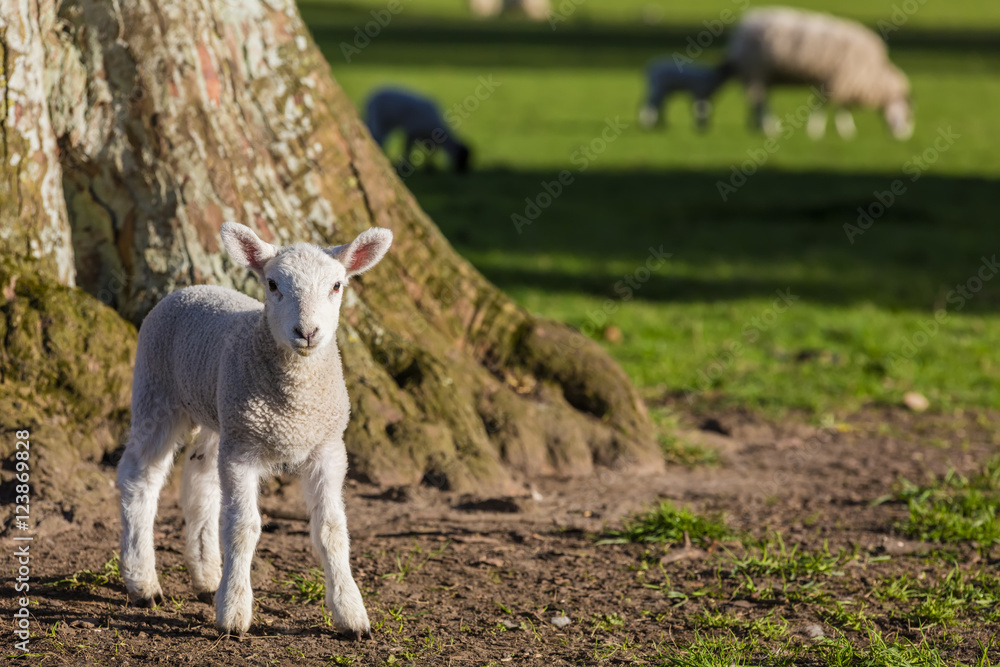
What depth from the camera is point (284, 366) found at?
12.0 feet

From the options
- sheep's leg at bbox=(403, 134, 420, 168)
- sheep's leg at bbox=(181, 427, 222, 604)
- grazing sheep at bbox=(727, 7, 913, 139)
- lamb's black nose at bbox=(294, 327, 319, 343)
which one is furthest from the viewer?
grazing sheep at bbox=(727, 7, 913, 139)

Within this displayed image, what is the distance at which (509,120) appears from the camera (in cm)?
2156

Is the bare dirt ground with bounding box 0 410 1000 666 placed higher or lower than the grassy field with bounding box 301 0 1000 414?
lower

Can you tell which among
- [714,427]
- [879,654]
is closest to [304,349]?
[879,654]

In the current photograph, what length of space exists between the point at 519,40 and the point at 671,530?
35.6 m

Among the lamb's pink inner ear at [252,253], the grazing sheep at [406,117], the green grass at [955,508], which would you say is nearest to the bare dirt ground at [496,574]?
the green grass at [955,508]

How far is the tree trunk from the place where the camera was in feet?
15.5

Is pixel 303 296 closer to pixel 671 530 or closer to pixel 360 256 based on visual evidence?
pixel 360 256

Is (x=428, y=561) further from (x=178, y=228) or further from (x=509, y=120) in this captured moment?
(x=509, y=120)

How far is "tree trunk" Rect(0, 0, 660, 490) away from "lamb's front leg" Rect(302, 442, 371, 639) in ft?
3.83

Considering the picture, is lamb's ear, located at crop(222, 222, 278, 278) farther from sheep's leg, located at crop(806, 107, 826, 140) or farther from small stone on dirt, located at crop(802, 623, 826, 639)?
sheep's leg, located at crop(806, 107, 826, 140)

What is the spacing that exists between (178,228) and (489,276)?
5.44m

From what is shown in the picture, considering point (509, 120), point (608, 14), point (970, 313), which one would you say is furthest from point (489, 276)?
point (608, 14)

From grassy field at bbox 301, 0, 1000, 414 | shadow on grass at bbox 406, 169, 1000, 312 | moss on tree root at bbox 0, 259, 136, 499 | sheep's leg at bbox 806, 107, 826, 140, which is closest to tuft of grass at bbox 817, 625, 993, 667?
moss on tree root at bbox 0, 259, 136, 499
